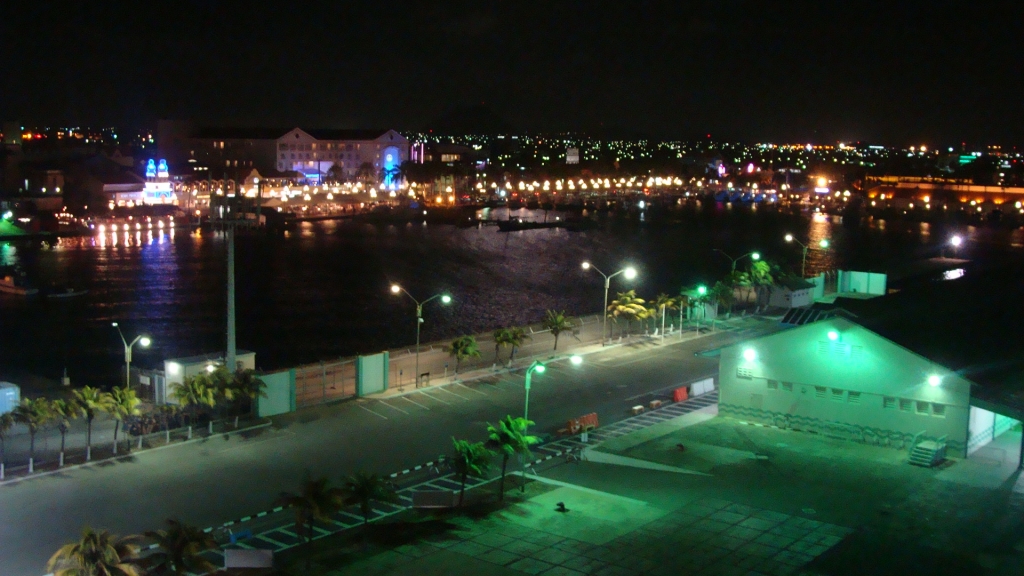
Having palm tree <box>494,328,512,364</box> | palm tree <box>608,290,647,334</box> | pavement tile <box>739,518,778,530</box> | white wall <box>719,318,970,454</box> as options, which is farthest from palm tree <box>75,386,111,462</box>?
palm tree <box>608,290,647,334</box>

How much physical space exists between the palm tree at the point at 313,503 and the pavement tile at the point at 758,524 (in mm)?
4114

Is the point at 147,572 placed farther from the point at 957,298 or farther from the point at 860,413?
the point at 957,298

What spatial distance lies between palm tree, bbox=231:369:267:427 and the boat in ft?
79.7

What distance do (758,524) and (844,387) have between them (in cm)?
416

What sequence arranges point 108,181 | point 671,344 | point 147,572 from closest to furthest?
point 147,572
point 671,344
point 108,181

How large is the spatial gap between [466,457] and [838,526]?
3.92 m

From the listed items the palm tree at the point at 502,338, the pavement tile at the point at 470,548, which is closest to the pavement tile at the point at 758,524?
the pavement tile at the point at 470,548

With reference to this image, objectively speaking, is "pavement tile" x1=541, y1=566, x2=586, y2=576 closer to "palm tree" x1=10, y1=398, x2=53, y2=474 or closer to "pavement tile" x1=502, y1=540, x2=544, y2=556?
"pavement tile" x1=502, y1=540, x2=544, y2=556

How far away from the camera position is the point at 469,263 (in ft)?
153

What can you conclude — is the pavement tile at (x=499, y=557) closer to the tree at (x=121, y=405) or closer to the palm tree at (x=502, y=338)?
the tree at (x=121, y=405)

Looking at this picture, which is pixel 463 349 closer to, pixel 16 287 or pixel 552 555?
pixel 552 555

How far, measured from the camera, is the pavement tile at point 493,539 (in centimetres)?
936

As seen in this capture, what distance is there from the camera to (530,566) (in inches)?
345

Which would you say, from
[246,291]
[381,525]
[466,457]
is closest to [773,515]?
[466,457]
